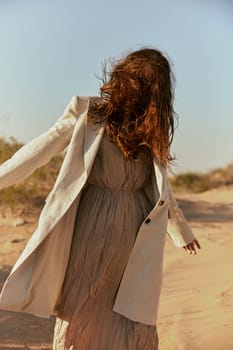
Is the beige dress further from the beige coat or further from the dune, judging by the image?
the dune

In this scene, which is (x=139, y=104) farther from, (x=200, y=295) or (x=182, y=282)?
(x=182, y=282)

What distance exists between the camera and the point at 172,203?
388 centimetres

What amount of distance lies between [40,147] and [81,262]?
1.86ft

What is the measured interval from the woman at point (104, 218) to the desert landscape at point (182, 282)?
5.77ft

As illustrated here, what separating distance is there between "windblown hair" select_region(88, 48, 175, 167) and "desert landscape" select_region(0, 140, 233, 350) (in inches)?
85.5

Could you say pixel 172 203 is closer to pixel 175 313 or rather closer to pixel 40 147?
pixel 40 147

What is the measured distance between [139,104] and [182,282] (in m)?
3.89

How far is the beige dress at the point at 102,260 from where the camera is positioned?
3.52 meters

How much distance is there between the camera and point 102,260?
3.52 metres

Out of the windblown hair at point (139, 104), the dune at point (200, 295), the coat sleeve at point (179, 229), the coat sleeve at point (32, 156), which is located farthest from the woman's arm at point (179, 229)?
the dune at point (200, 295)

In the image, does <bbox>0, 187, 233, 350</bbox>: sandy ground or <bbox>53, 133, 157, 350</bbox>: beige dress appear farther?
<bbox>0, 187, 233, 350</bbox>: sandy ground

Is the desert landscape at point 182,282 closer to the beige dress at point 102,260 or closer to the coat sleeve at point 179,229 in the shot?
the coat sleeve at point 179,229

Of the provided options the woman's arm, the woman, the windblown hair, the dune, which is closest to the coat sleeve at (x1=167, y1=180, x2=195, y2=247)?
the woman's arm

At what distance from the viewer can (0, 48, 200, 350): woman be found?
345cm
